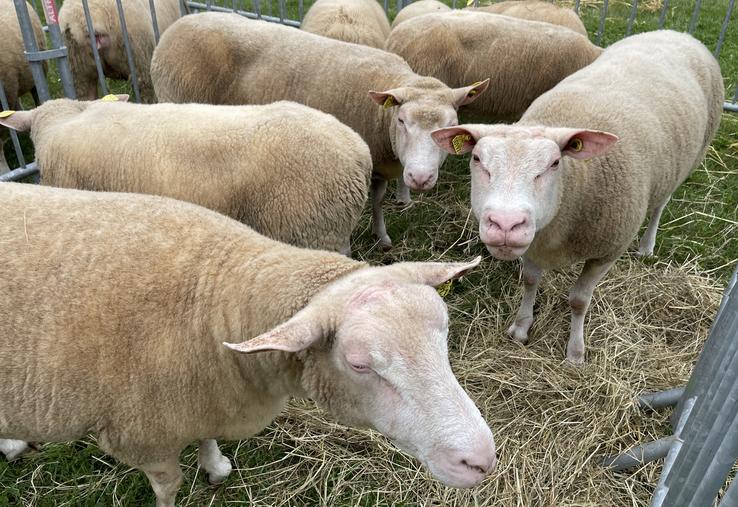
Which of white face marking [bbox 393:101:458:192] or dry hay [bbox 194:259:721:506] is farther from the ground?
white face marking [bbox 393:101:458:192]

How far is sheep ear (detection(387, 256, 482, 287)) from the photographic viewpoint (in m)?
1.78

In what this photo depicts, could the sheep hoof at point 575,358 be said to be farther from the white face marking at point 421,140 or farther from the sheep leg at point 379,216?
the sheep leg at point 379,216

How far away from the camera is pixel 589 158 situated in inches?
112

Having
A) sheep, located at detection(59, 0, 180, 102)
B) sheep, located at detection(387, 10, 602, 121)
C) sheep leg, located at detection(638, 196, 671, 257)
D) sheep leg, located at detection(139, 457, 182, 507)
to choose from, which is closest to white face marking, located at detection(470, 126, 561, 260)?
sheep leg, located at detection(139, 457, 182, 507)

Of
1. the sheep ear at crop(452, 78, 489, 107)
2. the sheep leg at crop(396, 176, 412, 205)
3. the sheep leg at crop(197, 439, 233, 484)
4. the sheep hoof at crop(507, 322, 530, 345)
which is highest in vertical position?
the sheep ear at crop(452, 78, 489, 107)

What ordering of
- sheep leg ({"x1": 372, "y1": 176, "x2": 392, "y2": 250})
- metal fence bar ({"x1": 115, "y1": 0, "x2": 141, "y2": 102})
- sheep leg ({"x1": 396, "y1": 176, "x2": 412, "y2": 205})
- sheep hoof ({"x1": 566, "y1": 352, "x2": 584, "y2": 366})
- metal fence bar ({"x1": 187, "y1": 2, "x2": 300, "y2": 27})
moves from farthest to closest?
1. metal fence bar ({"x1": 187, "y1": 2, "x2": 300, "y2": 27})
2. metal fence bar ({"x1": 115, "y1": 0, "x2": 141, "y2": 102})
3. sheep leg ({"x1": 396, "y1": 176, "x2": 412, "y2": 205})
4. sheep leg ({"x1": 372, "y1": 176, "x2": 392, "y2": 250})
5. sheep hoof ({"x1": 566, "y1": 352, "x2": 584, "y2": 366})

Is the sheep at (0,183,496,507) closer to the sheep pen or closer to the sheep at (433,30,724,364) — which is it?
the sheep pen

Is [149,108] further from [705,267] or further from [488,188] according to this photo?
[705,267]

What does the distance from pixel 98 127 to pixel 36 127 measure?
0.53 metres

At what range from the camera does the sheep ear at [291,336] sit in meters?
1.49

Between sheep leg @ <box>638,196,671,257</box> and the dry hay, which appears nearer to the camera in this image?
the dry hay

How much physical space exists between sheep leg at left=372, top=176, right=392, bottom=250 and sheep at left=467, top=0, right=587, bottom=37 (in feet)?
8.68

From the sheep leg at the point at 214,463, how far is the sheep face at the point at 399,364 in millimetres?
1245

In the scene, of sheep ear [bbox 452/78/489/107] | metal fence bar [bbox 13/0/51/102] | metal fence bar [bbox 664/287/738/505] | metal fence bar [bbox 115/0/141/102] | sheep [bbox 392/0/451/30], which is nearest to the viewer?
metal fence bar [bbox 664/287/738/505]
